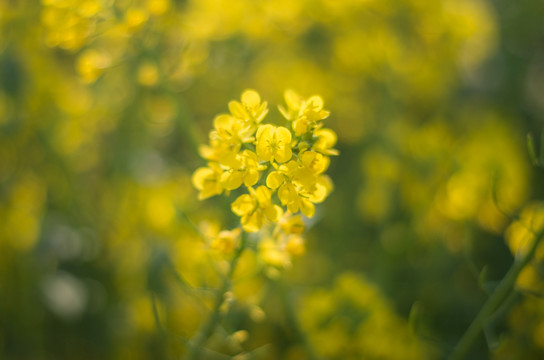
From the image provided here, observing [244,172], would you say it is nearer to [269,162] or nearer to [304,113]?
[269,162]

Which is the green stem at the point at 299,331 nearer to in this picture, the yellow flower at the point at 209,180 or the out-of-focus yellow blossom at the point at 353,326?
the out-of-focus yellow blossom at the point at 353,326

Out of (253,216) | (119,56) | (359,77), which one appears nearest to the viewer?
(253,216)

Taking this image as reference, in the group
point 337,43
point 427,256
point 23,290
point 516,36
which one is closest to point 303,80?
point 337,43

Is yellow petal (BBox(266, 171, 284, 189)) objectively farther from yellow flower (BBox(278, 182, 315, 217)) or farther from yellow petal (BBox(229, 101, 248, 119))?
yellow petal (BBox(229, 101, 248, 119))

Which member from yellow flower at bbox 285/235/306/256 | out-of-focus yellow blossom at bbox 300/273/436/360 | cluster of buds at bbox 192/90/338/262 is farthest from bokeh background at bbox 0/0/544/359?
cluster of buds at bbox 192/90/338/262

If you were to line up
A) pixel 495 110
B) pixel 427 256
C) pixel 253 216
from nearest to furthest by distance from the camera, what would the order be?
pixel 253 216 → pixel 427 256 → pixel 495 110

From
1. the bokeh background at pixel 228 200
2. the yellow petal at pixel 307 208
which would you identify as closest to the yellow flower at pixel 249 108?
the yellow petal at pixel 307 208

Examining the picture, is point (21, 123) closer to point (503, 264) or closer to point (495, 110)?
point (503, 264)
